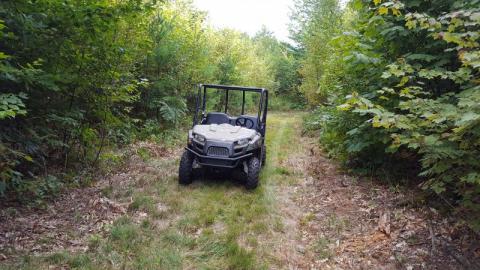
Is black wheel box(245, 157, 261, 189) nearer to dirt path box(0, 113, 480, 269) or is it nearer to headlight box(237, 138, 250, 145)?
dirt path box(0, 113, 480, 269)

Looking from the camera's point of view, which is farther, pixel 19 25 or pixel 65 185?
pixel 65 185

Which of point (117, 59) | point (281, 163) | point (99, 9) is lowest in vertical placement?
point (281, 163)

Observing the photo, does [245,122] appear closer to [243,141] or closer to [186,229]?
[243,141]

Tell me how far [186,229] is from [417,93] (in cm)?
302

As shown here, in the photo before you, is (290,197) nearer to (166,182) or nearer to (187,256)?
(166,182)

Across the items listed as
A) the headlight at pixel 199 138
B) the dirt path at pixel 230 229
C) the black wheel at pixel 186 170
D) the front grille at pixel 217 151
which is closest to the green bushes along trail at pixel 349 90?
the dirt path at pixel 230 229

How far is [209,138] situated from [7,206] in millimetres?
2938

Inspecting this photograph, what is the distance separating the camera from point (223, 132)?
20.1 ft

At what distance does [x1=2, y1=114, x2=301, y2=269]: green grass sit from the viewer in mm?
3432

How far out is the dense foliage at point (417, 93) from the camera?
2863mm

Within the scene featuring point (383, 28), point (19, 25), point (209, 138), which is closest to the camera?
point (19, 25)

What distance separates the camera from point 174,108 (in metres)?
11.2

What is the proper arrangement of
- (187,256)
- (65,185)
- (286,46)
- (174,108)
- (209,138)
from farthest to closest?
(286,46) < (174,108) < (209,138) < (65,185) < (187,256)

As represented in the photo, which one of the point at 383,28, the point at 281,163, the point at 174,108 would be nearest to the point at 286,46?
the point at 174,108
